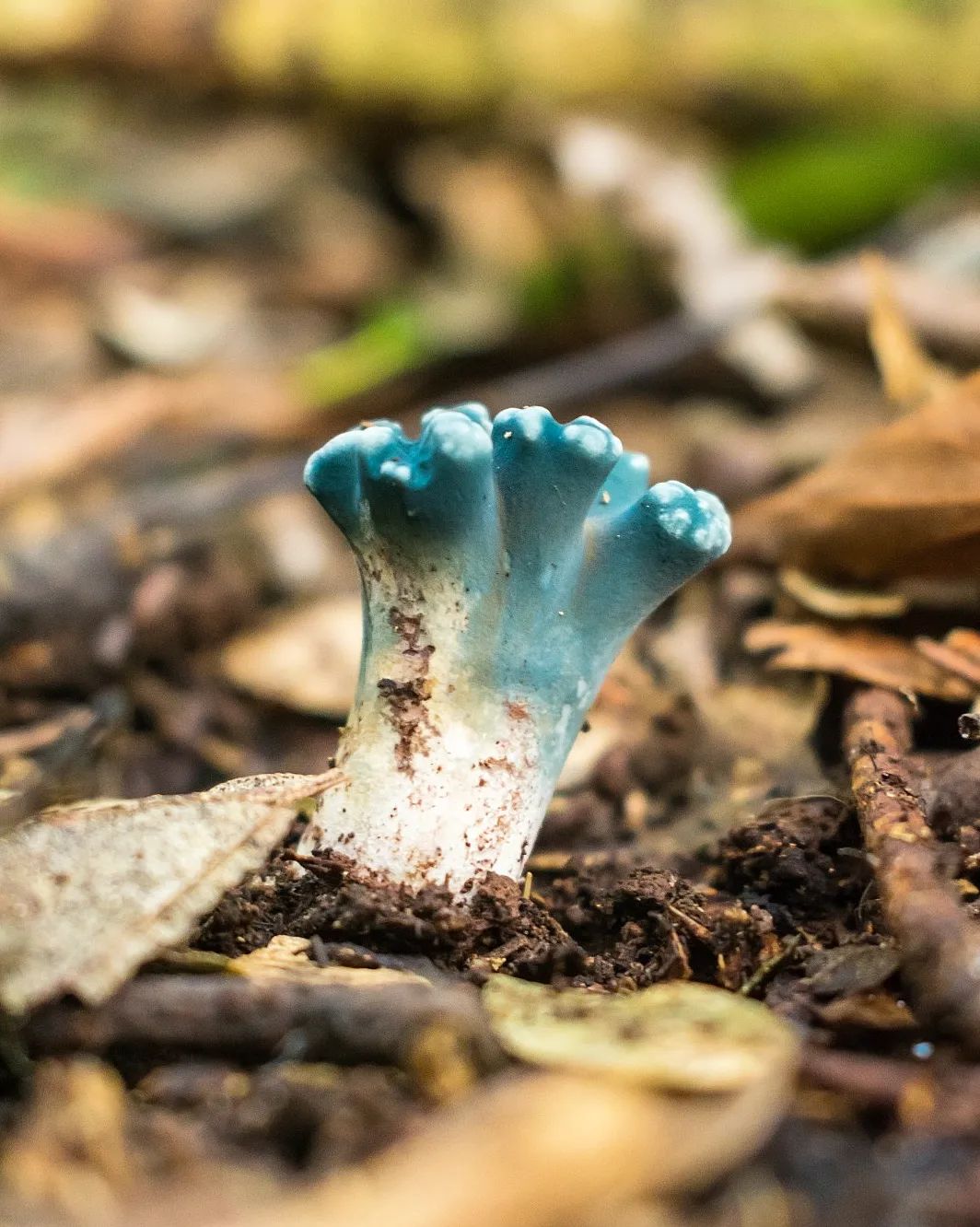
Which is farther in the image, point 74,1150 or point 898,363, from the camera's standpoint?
point 898,363

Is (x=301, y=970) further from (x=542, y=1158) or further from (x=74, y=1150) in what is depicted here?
(x=542, y=1158)

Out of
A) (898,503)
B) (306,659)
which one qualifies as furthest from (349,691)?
(898,503)

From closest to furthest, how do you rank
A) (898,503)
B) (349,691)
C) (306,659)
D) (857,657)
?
1. (857,657)
2. (898,503)
3. (349,691)
4. (306,659)

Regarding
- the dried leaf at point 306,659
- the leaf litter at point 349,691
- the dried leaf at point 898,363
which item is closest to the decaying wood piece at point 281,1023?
the leaf litter at point 349,691

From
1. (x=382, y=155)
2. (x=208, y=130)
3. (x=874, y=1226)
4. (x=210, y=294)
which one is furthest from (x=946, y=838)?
(x=208, y=130)

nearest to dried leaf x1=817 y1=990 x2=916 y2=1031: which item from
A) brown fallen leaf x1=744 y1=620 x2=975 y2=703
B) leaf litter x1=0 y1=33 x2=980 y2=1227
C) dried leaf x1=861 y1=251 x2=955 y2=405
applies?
leaf litter x1=0 y1=33 x2=980 y2=1227

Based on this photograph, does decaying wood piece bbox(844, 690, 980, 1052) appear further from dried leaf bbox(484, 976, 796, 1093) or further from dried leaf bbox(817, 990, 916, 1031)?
dried leaf bbox(484, 976, 796, 1093)
